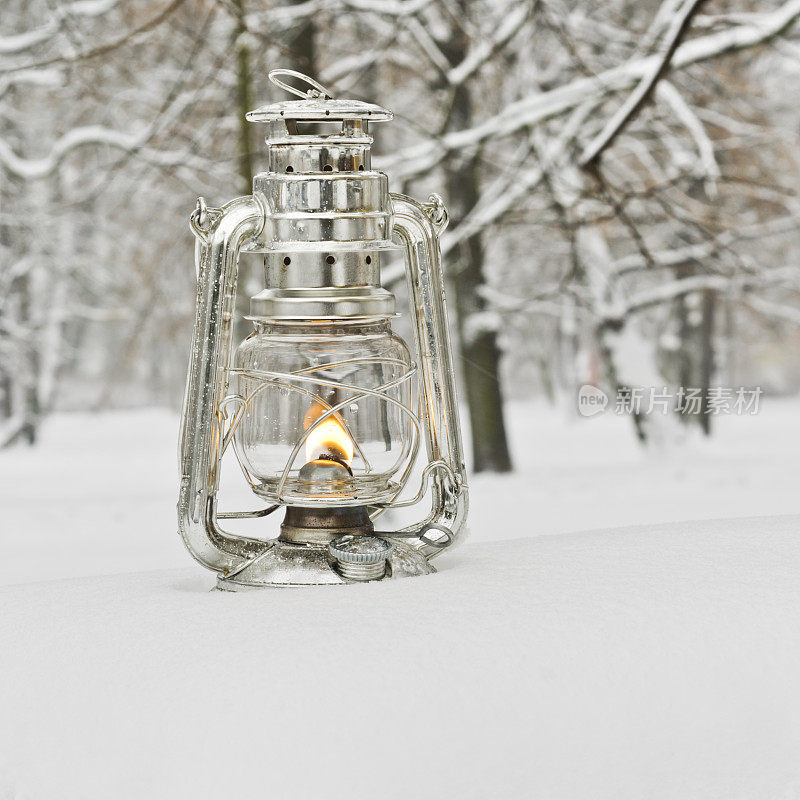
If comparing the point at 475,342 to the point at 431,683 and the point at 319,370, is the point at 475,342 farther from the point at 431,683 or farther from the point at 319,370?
the point at 431,683

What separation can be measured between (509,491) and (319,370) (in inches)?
264

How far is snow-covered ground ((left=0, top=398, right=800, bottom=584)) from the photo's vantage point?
6.46 metres

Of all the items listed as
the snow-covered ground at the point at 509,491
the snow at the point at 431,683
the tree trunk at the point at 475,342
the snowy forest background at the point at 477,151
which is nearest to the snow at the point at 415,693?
the snow at the point at 431,683

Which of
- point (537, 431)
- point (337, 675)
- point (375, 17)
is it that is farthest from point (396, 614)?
point (537, 431)

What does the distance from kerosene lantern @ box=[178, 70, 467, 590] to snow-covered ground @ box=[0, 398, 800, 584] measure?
3785 mm

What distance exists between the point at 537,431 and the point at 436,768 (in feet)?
45.5

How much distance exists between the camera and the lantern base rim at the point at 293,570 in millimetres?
1597

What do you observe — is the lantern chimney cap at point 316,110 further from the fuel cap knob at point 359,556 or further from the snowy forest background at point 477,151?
the snowy forest background at point 477,151

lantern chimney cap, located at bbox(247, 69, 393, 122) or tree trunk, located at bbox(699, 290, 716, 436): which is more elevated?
tree trunk, located at bbox(699, 290, 716, 436)

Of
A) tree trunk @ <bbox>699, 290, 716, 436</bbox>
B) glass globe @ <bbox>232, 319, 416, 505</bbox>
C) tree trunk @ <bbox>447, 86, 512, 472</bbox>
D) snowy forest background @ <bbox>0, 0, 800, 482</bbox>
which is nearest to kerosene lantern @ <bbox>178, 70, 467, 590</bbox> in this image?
glass globe @ <bbox>232, 319, 416, 505</bbox>

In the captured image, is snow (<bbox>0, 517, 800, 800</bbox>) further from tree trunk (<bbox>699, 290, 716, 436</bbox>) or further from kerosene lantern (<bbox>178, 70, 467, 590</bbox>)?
tree trunk (<bbox>699, 290, 716, 436</bbox>)

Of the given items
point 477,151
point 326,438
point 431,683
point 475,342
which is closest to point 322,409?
point 326,438

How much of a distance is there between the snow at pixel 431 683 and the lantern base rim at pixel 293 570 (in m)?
0.07

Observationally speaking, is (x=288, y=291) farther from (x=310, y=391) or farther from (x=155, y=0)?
(x=155, y=0)
